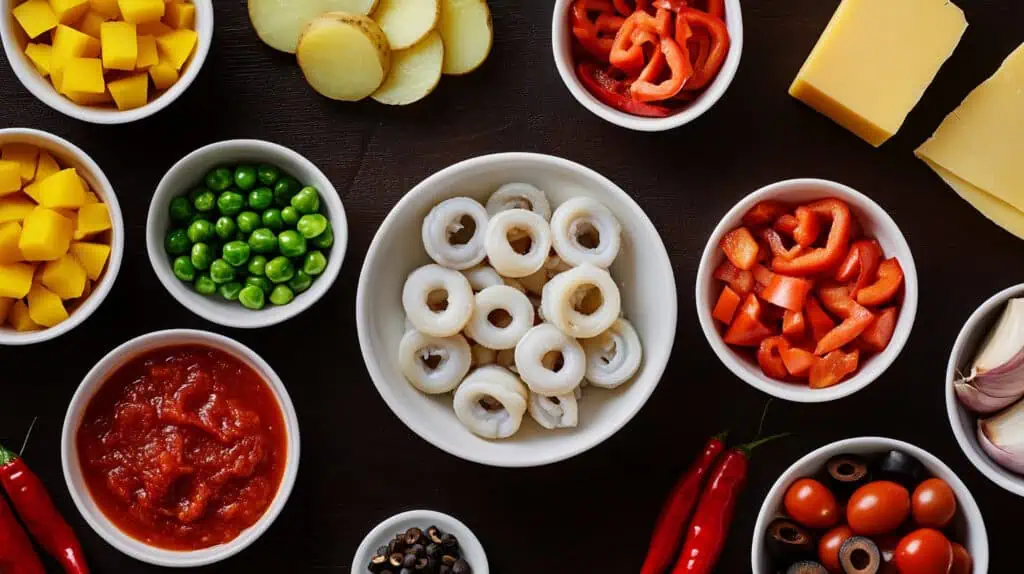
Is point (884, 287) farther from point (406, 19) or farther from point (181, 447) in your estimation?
point (181, 447)

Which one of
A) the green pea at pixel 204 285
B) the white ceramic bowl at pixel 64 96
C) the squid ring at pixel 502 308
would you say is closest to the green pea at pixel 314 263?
the green pea at pixel 204 285

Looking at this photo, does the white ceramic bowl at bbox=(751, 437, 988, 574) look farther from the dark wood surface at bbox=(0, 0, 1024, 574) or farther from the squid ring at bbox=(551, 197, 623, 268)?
the squid ring at bbox=(551, 197, 623, 268)

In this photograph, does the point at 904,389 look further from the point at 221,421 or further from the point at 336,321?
the point at 221,421

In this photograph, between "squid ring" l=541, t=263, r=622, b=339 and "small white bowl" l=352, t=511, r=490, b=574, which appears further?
"small white bowl" l=352, t=511, r=490, b=574

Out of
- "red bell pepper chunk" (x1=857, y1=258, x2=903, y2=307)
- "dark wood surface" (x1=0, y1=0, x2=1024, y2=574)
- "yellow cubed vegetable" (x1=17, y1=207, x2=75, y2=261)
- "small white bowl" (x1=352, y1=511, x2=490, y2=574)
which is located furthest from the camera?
"dark wood surface" (x1=0, y1=0, x2=1024, y2=574)

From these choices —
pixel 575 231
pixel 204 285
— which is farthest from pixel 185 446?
pixel 575 231

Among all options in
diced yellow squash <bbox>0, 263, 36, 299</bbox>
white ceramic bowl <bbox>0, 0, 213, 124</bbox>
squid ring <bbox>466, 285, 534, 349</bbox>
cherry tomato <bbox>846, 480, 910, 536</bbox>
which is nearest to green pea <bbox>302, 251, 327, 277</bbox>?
squid ring <bbox>466, 285, 534, 349</bbox>

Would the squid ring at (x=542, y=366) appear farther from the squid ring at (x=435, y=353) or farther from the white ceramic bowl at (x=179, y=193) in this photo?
the white ceramic bowl at (x=179, y=193)
